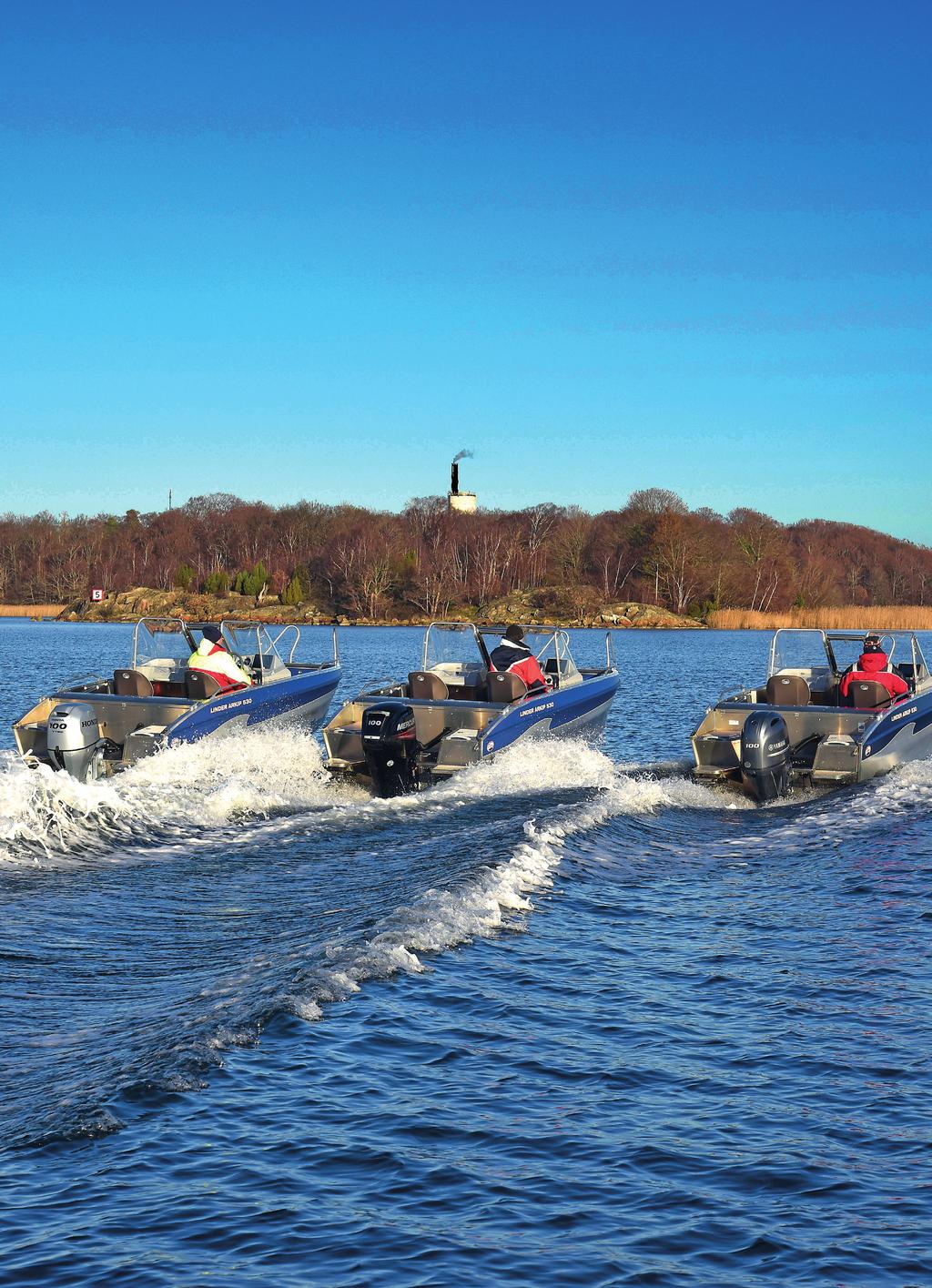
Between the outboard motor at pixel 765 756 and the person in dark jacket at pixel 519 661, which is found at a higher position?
the person in dark jacket at pixel 519 661

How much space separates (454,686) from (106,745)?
4880 mm

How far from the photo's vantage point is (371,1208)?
492cm

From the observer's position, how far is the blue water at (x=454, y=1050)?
4.71 m

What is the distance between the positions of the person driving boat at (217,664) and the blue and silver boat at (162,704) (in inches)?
5.3

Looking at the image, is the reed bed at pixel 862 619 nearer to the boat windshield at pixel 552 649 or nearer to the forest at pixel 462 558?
the forest at pixel 462 558

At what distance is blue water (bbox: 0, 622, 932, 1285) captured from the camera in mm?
4715

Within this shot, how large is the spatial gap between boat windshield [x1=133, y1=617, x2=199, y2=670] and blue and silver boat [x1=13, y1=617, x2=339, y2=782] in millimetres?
→ 14

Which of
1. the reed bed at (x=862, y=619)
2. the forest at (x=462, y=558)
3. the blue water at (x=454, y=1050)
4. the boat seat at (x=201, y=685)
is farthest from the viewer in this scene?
the forest at (x=462, y=558)

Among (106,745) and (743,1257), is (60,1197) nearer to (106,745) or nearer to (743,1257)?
(743,1257)

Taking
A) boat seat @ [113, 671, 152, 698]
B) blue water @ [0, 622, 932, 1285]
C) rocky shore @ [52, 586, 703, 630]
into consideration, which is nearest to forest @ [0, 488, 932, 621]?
rocky shore @ [52, 586, 703, 630]

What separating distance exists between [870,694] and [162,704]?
9148mm

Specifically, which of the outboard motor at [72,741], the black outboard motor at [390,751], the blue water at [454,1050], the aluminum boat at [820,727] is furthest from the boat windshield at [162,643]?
the aluminum boat at [820,727]

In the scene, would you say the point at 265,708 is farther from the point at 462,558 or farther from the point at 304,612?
the point at 462,558

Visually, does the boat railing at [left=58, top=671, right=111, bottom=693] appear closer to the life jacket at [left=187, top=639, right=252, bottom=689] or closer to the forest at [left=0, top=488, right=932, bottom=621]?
the life jacket at [left=187, top=639, right=252, bottom=689]
